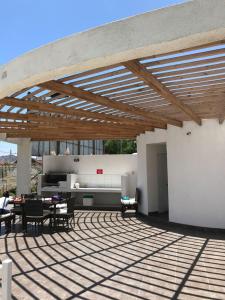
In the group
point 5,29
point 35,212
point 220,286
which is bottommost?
point 220,286

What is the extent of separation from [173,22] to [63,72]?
143cm

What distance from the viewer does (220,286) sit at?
493 cm

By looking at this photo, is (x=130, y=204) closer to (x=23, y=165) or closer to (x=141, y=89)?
(x=23, y=165)

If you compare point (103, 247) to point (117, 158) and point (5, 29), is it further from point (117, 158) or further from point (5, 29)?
point (117, 158)

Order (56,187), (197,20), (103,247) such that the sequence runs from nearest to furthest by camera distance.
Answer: (197,20)
(103,247)
(56,187)

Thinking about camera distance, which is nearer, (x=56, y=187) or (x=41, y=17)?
(x=41, y=17)

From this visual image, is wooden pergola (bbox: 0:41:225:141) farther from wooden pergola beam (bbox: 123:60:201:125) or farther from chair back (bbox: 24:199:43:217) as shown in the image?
chair back (bbox: 24:199:43:217)

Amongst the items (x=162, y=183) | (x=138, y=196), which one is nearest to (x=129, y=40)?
(x=138, y=196)

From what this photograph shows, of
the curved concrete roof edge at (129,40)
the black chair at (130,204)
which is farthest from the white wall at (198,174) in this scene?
the curved concrete roof edge at (129,40)

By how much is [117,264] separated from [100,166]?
9357 mm

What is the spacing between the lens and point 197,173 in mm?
9219

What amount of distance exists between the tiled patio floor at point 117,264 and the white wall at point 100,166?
18.3 feet

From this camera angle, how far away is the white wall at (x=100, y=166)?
14697 mm

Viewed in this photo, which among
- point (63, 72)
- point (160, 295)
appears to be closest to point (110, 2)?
point (63, 72)
